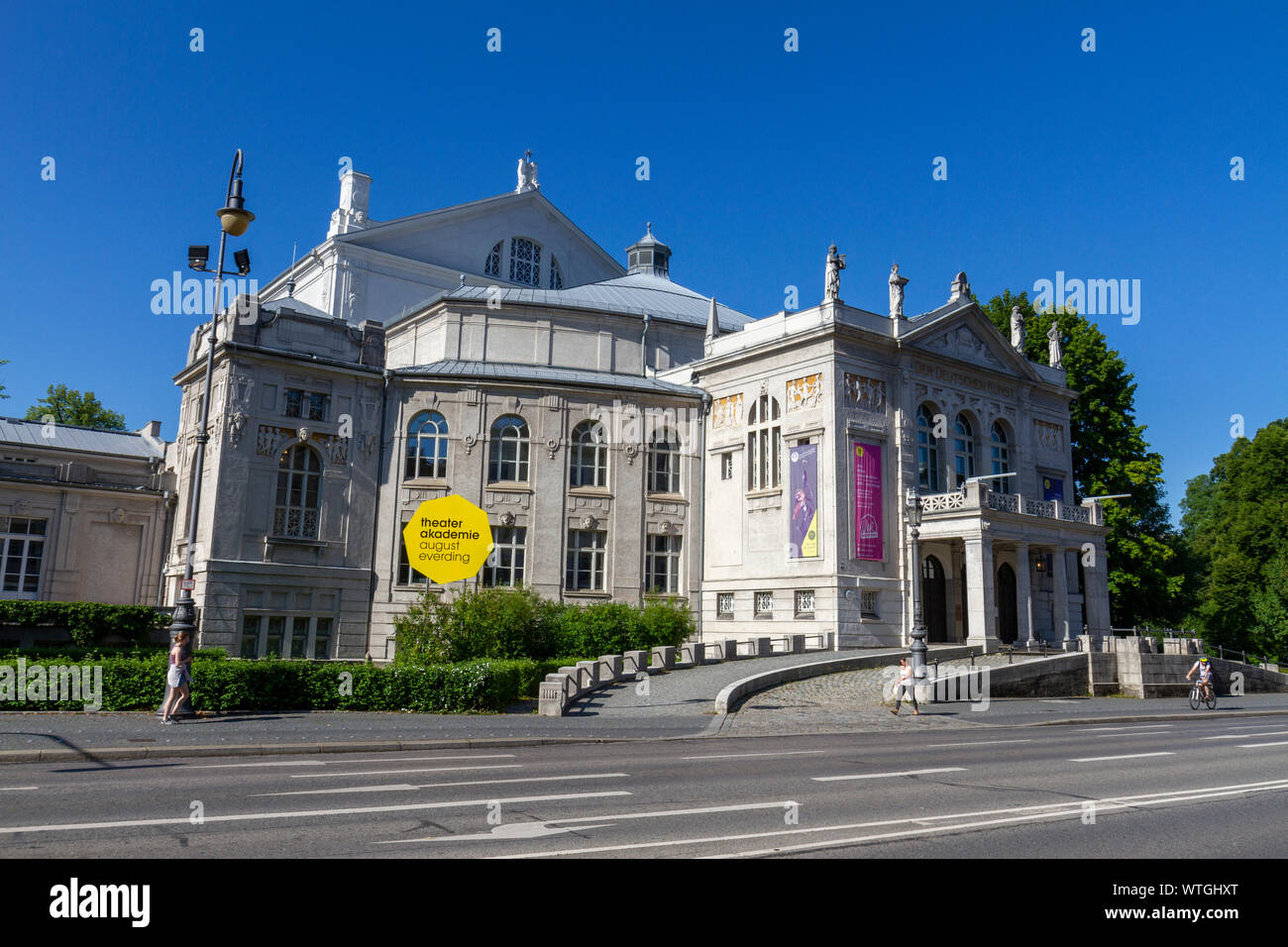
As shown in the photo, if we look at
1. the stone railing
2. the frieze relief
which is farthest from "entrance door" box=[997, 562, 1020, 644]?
the frieze relief

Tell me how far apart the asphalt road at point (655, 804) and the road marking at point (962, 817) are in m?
0.03

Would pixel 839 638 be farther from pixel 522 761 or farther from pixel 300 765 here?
pixel 300 765

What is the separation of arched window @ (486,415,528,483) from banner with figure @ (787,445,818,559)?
11567 millimetres

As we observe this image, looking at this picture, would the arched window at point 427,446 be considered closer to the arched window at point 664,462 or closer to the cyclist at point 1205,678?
the arched window at point 664,462

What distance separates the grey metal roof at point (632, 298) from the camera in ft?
155

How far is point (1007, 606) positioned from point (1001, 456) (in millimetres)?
7326

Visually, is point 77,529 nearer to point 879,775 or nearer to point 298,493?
point 298,493

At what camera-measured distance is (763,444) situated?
141ft

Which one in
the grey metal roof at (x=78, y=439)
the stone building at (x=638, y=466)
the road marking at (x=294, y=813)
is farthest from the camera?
the grey metal roof at (x=78, y=439)

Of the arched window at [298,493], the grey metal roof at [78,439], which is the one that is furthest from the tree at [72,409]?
the arched window at [298,493]

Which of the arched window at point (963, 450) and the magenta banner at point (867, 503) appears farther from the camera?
the arched window at point (963, 450)

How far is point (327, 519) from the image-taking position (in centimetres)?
3850

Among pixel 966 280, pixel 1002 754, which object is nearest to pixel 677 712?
pixel 1002 754
